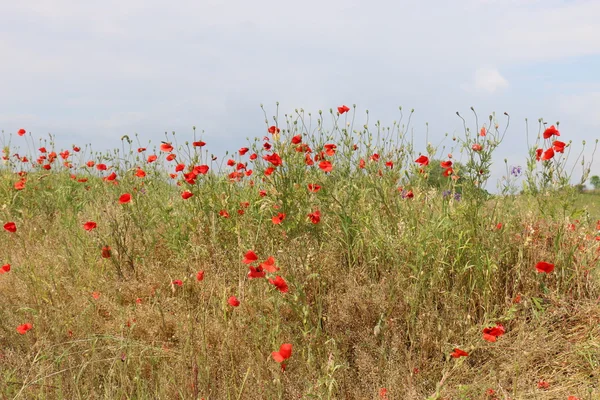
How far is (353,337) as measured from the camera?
275cm

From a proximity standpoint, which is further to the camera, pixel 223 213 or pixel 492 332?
pixel 223 213

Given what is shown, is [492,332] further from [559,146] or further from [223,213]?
[223,213]

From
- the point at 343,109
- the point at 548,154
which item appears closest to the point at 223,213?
the point at 343,109

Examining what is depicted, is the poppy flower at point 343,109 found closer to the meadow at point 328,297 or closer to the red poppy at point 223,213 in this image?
the meadow at point 328,297

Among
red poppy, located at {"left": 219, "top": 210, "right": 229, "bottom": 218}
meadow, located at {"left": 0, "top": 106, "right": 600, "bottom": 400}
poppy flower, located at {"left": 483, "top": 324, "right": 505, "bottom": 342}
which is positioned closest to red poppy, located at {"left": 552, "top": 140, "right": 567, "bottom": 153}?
meadow, located at {"left": 0, "top": 106, "right": 600, "bottom": 400}

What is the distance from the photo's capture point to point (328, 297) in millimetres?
2838

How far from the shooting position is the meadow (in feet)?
8.06

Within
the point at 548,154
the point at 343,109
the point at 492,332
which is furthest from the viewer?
the point at 343,109

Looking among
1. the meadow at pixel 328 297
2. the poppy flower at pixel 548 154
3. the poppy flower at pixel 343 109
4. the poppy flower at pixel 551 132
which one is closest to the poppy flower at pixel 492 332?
the meadow at pixel 328 297

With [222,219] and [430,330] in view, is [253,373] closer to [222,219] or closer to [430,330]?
[430,330]

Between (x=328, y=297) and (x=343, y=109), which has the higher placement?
(x=343, y=109)

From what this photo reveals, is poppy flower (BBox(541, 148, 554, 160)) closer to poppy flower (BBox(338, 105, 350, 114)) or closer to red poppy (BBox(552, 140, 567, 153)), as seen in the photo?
red poppy (BBox(552, 140, 567, 153))

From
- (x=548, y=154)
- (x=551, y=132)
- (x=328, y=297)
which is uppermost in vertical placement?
(x=551, y=132)

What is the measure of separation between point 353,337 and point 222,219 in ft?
4.71
